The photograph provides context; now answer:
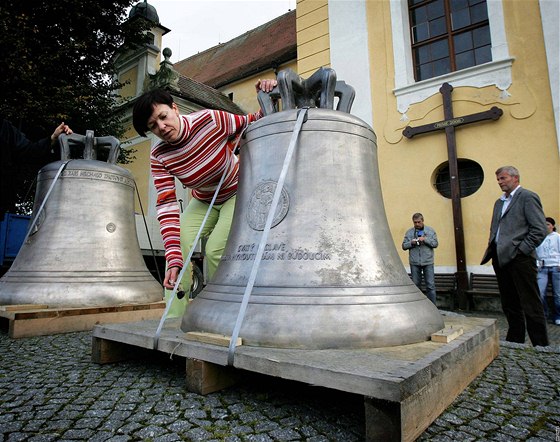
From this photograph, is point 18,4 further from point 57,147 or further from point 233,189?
point 233,189

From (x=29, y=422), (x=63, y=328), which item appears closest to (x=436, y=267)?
(x=63, y=328)

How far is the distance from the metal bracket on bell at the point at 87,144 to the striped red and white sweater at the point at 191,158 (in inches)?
85.5

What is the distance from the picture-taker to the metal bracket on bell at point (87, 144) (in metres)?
4.16

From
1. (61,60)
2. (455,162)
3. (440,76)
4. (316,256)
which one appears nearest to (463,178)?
(455,162)

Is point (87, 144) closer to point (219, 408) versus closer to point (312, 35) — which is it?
point (219, 408)

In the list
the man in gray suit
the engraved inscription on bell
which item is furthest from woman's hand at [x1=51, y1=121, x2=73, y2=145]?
the man in gray suit

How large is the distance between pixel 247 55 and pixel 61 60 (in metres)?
10.2

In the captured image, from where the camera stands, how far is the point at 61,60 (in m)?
8.92

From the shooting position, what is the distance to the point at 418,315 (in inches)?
71.4

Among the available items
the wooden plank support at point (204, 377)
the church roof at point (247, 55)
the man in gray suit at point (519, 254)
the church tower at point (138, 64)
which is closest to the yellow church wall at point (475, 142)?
the man in gray suit at point (519, 254)

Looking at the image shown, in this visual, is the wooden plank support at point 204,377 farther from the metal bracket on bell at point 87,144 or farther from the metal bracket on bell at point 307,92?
the metal bracket on bell at point 87,144

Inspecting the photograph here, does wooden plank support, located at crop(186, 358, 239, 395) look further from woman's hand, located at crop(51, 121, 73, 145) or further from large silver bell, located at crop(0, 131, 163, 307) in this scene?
woman's hand, located at crop(51, 121, 73, 145)

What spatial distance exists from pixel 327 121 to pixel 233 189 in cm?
91

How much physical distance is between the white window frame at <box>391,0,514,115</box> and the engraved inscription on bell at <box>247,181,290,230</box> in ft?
20.4
